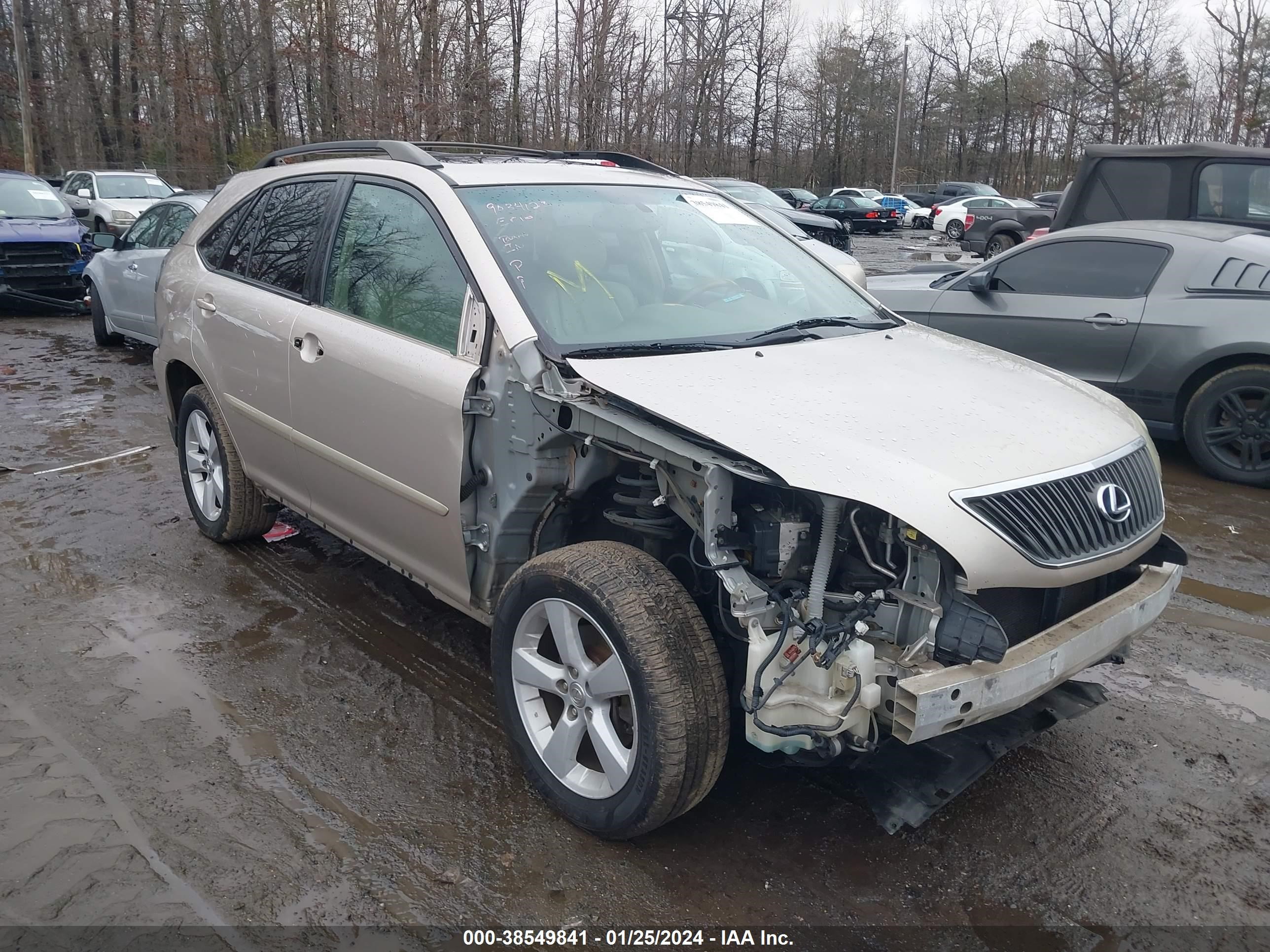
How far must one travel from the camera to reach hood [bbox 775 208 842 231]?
15672mm

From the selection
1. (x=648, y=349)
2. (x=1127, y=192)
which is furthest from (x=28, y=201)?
(x=648, y=349)

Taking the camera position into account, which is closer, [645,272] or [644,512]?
[644,512]

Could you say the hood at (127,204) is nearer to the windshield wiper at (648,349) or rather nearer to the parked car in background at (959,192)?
the windshield wiper at (648,349)

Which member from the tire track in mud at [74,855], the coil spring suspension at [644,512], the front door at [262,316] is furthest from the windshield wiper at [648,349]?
the tire track in mud at [74,855]

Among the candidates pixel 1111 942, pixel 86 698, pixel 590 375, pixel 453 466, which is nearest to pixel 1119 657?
pixel 1111 942

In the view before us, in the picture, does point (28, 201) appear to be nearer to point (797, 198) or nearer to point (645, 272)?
point (645, 272)

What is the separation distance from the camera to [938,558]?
2490 mm

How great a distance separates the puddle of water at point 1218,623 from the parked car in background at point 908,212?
32.1 m

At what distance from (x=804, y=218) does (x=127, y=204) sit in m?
12.1

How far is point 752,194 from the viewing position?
1700cm

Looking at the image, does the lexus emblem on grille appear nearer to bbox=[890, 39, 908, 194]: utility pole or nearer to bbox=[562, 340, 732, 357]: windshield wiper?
bbox=[562, 340, 732, 357]: windshield wiper

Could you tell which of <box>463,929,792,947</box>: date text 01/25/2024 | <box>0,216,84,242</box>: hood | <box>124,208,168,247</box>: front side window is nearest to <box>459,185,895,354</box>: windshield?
<box>463,929,792,947</box>: date text 01/25/2024

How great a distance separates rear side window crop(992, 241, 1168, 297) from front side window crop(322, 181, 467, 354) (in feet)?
16.8

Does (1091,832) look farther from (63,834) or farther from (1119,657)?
(63,834)
